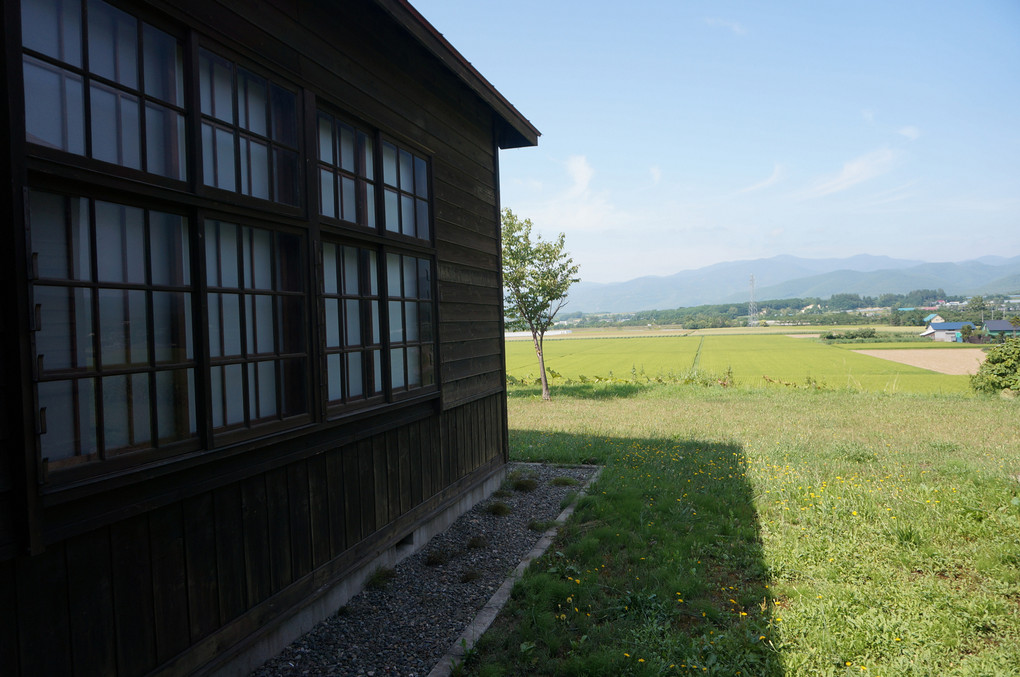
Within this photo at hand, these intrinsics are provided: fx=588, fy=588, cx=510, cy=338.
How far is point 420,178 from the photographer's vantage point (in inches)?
228

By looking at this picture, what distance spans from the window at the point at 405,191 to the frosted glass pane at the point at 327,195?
0.73 meters

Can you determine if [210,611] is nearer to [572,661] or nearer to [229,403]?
[229,403]

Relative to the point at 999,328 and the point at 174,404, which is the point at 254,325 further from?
the point at 999,328

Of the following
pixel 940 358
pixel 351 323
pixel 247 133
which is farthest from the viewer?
pixel 940 358

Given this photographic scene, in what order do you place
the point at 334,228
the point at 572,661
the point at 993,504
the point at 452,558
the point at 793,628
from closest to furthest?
1. the point at 572,661
2. the point at 793,628
3. the point at 334,228
4. the point at 452,558
5. the point at 993,504

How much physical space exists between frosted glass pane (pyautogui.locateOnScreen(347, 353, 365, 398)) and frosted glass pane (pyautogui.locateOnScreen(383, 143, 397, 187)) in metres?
1.57

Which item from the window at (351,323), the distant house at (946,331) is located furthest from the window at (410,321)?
the distant house at (946,331)

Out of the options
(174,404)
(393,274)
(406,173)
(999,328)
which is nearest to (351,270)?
(393,274)

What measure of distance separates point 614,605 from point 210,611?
270 cm

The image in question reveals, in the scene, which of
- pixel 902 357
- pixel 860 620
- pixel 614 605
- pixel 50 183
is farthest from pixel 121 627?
pixel 902 357

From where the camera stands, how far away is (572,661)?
359 cm

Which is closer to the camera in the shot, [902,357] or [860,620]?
[860,620]

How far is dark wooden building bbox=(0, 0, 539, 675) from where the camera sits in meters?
2.36

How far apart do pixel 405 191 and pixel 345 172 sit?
1.00 meters
